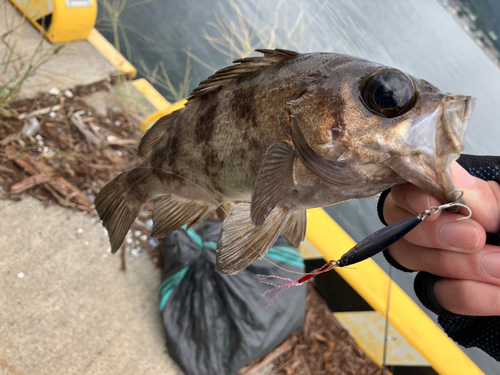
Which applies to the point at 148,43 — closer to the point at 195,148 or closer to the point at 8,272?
the point at 8,272

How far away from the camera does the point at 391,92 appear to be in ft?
2.56

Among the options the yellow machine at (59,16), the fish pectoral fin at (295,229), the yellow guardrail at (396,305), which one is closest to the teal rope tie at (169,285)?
the yellow guardrail at (396,305)

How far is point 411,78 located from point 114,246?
120 cm

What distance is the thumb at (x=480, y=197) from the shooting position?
901 millimetres

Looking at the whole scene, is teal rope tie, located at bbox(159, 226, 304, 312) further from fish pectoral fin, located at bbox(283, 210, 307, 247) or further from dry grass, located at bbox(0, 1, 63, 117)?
dry grass, located at bbox(0, 1, 63, 117)

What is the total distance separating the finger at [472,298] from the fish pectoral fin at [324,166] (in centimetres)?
42

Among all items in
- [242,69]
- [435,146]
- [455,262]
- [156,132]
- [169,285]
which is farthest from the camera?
[169,285]

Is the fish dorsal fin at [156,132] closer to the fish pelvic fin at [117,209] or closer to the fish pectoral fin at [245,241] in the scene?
the fish pelvic fin at [117,209]

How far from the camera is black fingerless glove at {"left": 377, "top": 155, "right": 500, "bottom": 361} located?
1070 mm

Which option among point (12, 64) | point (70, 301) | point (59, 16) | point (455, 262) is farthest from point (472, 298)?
point (59, 16)

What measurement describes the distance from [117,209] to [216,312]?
3.52 feet

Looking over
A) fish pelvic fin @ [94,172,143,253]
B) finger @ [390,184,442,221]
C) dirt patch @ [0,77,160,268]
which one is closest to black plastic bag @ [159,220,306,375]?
dirt patch @ [0,77,160,268]

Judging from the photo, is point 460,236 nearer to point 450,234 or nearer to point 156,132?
point 450,234

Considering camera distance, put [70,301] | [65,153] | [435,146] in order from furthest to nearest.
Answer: [65,153]
[70,301]
[435,146]
